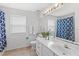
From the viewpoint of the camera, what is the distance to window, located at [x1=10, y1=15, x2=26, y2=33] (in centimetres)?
141

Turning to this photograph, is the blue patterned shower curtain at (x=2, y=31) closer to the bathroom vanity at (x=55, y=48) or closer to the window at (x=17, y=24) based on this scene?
the window at (x=17, y=24)

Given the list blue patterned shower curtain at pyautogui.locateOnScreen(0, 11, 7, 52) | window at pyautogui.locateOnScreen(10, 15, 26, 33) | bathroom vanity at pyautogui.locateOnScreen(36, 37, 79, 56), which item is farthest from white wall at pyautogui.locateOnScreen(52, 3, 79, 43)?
blue patterned shower curtain at pyautogui.locateOnScreen(0, 11, 7, 52)

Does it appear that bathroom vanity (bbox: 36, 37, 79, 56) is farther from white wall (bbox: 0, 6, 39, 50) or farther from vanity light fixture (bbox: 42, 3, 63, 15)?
vanity light fixture (bbox: 42, 3, 63, 15)

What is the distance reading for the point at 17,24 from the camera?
57.3 inches

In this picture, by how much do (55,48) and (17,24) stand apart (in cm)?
73

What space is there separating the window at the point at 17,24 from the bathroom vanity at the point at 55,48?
0.35 metres

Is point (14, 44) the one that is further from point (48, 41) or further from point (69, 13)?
point (69, 13)

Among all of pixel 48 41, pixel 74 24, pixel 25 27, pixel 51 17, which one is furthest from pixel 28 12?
pixel 74 24

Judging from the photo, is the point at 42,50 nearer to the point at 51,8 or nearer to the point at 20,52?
the point at 20,52

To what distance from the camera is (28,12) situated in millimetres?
1445

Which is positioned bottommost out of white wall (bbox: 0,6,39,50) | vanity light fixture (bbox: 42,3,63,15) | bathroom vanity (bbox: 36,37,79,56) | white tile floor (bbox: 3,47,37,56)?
white tile floor (bbox: 3,47,37,56)

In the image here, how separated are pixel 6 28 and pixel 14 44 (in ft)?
1.00

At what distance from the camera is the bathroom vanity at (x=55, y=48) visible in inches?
46.3

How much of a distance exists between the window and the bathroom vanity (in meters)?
0.35
